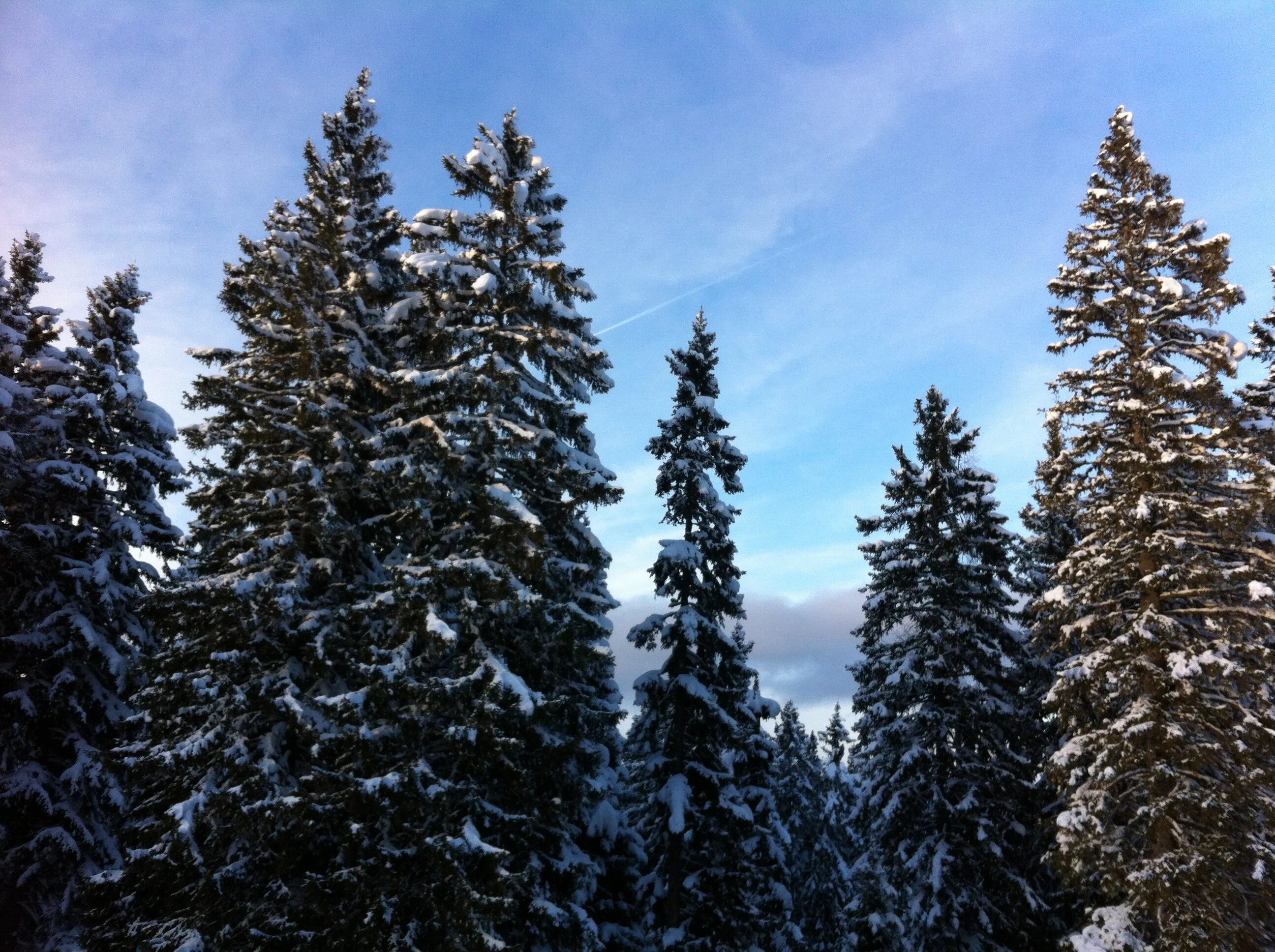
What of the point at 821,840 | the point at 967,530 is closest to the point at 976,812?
the point at 967,530

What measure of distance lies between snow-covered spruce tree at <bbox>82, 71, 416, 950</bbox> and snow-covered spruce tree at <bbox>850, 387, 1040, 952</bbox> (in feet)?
47.5

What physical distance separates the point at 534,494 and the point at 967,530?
14.1 meters

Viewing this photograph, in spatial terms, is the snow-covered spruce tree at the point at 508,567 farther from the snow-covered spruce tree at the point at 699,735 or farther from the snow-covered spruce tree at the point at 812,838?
the snow-covered spruce tree at the point at 812,838

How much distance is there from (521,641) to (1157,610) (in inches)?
519

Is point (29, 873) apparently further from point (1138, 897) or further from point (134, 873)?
point (1138, 897)

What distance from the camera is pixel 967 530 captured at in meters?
22.8

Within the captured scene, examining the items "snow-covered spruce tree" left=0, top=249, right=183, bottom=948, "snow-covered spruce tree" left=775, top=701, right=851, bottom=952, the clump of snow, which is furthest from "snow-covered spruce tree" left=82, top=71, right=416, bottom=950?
"snow-covered spruce tree" left=775, top=701, right=851, bottom=952

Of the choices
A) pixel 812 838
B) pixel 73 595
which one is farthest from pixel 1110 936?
pixel 812 838

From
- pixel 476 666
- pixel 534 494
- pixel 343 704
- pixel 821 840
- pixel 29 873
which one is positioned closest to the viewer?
pixel 343 704

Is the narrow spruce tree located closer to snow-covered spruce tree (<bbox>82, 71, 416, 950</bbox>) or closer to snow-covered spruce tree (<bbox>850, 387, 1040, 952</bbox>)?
snow-covered spruce tree (<bbox>850, 387, 1040, 952</bbox>)

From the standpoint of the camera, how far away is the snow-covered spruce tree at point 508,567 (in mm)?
12656

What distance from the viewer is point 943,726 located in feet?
67.3

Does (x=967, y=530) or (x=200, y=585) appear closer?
(x=200, y=585)

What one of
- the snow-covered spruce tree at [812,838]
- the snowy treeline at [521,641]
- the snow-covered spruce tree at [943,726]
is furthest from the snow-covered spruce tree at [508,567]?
the snow-covered spruce tree at [812,838]
